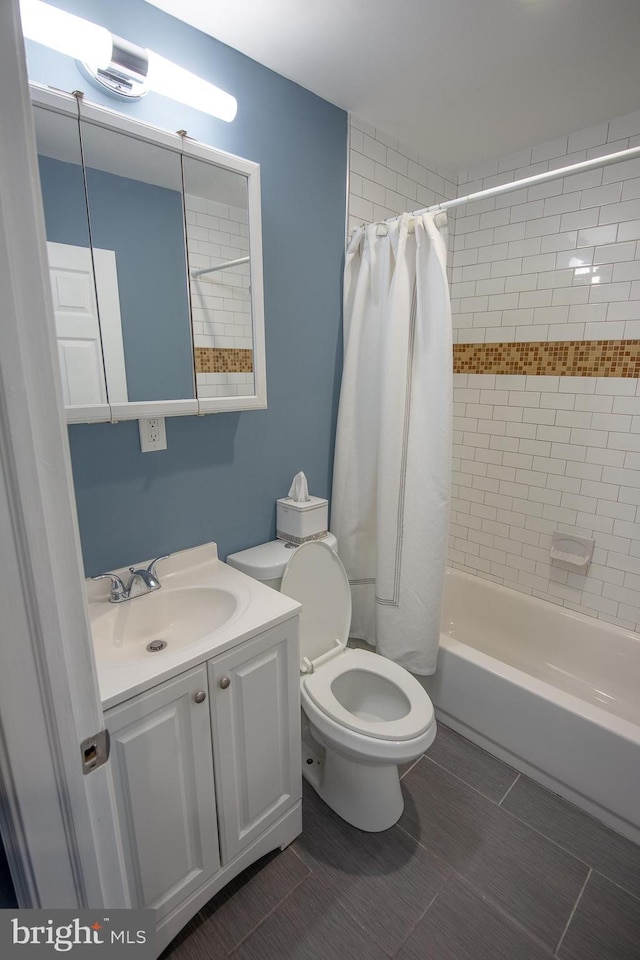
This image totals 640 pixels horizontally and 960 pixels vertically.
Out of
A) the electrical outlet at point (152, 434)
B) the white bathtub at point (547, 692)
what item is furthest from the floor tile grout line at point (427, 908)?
the electrical outlet at point (152, 434)

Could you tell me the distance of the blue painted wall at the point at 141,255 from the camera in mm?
1230

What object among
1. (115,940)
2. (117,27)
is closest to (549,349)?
(117,27)

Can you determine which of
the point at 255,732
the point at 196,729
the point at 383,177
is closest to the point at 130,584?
the point at 196,729

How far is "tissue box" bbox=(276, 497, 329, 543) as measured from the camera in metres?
1.86

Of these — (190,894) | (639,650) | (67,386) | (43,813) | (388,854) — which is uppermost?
(67,386)

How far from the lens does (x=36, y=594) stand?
0.57 metres

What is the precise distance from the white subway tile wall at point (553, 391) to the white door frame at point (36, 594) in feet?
7.43

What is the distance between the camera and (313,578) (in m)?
1.81

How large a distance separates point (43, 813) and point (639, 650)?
239cm

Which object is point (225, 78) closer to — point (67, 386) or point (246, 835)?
point (67, 386)

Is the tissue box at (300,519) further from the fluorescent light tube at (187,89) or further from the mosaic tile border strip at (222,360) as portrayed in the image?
the fluorescent light tube at (187,89)

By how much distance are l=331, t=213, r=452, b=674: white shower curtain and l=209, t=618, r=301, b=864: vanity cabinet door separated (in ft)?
2.30

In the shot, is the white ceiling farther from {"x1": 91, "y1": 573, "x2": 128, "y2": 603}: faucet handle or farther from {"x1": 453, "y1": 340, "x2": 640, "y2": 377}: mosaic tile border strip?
{"x1": 91, "y1": 573, "x2": 128, "y2": 603}: faucet handle

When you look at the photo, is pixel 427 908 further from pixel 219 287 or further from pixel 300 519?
pixel 219 287
